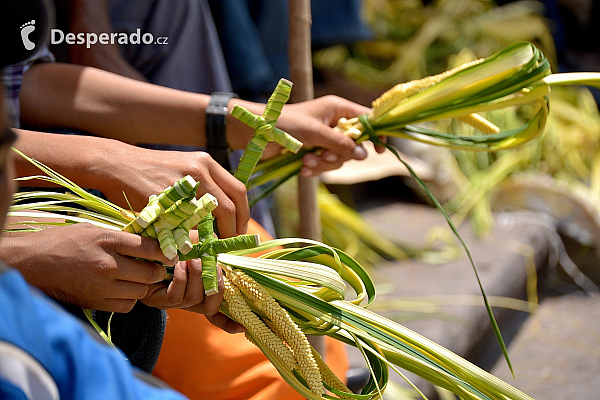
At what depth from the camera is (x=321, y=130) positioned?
3.02 ft

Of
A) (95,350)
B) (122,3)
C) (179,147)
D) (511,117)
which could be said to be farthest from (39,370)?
(511,117)

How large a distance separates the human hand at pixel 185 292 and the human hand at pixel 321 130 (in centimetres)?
34

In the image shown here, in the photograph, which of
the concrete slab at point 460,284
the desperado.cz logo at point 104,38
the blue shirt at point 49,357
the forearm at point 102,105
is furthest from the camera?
the concrete slab at point 460,284

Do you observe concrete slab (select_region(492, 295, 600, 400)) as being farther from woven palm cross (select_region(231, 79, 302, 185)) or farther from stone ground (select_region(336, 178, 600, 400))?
woven palm cross (select_region(231, 79, 302, 185))

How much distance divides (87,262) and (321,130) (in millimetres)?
469

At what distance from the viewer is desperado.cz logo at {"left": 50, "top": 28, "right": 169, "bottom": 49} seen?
1.12 metres

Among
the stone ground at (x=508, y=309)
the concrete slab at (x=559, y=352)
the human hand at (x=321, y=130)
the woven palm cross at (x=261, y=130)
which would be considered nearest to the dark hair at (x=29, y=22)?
the woven palm cross at (x=261, y=130)

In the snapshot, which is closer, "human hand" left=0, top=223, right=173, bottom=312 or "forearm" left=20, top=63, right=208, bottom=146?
"human hand" left=0, top=223, right=173, bottom=312

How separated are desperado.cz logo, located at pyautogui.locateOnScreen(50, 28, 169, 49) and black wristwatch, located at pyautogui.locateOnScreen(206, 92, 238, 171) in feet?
1.07

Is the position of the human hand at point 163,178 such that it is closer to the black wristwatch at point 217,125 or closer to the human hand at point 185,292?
the human hand at point 185,292

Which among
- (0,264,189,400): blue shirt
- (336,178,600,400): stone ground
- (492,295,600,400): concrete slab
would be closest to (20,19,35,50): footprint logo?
(0,264,189,400): blue shirt

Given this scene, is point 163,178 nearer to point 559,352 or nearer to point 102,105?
point 102,105

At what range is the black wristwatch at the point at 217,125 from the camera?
0.93 meters

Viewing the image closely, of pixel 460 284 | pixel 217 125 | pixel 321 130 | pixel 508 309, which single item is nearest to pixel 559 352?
pixel 508 309
